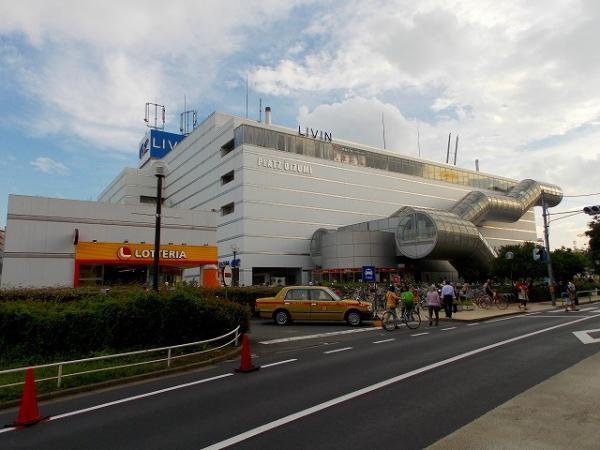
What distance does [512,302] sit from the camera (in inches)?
1252

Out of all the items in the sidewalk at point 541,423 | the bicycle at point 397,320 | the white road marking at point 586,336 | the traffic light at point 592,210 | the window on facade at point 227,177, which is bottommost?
the sidewalk at point 541,423

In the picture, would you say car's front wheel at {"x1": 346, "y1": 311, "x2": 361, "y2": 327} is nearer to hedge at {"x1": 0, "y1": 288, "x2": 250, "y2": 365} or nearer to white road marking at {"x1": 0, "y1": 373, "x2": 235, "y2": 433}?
hedge at {"x1": 0, "y1": 288, "x2": 250, "y2": 365}

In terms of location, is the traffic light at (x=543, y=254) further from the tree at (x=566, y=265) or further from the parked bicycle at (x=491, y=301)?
the tree at (x=566, y=265)

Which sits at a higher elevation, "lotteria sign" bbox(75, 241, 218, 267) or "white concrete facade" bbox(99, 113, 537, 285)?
"white concrete facade" bbox(99, 113, 537, 285)

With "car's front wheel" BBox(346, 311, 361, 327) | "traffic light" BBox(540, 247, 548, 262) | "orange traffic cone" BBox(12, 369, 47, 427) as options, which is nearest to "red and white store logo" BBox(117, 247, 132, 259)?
"car's front wheel" BBox(346, 311, 361, 327)

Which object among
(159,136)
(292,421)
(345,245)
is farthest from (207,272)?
(159,136)

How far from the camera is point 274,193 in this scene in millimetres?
A: 53125

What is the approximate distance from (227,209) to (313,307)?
37951 millimetres

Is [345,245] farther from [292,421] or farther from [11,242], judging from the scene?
[292,421]

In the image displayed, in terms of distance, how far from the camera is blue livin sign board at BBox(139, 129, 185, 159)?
82.3m

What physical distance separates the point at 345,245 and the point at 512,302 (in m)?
20.5

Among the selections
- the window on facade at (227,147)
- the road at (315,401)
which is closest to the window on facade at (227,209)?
the window on facade at (227,147)

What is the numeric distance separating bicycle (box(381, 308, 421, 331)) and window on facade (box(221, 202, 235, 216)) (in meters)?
38.2

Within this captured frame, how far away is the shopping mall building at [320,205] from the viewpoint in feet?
154
